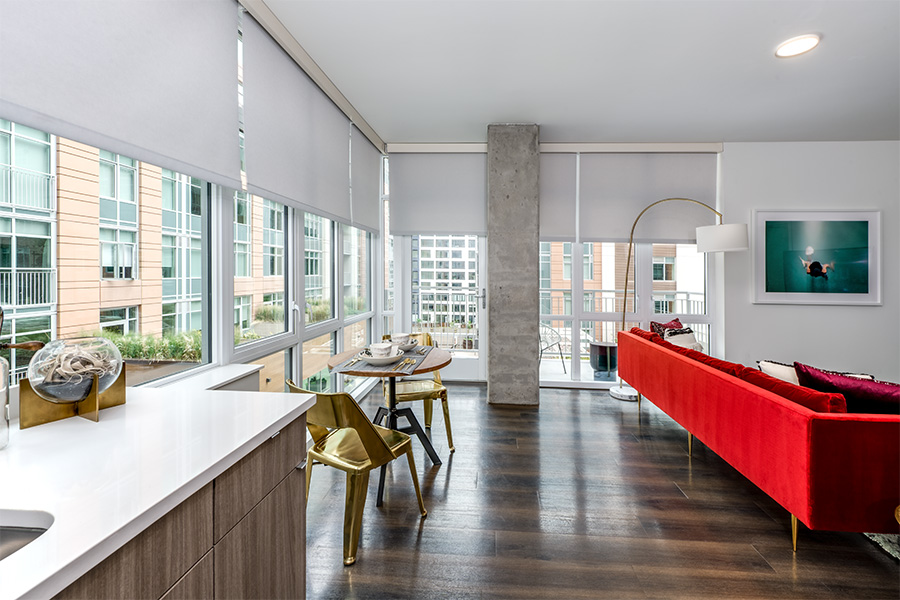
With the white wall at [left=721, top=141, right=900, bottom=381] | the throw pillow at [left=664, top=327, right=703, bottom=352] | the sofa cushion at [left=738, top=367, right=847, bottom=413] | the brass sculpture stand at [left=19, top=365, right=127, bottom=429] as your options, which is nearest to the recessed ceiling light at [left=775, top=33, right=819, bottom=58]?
the white wall at [left=721, top=141, right=900, bottom=381]

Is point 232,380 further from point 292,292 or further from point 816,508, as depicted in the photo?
point 816,508

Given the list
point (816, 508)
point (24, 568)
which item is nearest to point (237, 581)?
point (24, 568)

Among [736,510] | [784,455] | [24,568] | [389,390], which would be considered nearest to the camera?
[24,568]

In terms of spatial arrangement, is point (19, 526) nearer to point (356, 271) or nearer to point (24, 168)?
point (24, 168)

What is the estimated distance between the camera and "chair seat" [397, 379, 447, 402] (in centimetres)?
304

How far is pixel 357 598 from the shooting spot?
1.71 m

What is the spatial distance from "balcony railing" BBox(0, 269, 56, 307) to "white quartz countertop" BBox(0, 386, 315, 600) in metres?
0.40

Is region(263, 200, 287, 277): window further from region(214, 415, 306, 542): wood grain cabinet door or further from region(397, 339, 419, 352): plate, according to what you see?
region(214, 415, 306, 542): wood grain cabinet door

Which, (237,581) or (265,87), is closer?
(237,581)

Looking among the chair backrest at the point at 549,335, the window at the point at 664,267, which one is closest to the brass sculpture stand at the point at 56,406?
the chair backrest at the point at 549,335

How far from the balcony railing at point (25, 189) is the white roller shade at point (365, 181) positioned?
2.61m

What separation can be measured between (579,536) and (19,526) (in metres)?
2.03

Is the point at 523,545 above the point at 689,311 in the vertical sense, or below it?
below

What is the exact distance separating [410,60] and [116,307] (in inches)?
88.6
